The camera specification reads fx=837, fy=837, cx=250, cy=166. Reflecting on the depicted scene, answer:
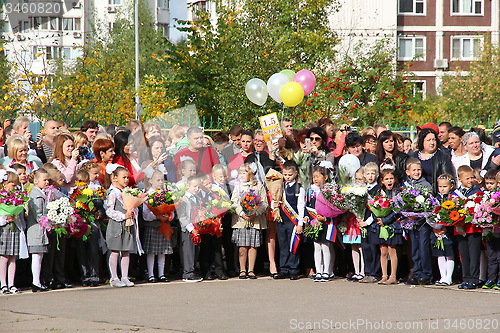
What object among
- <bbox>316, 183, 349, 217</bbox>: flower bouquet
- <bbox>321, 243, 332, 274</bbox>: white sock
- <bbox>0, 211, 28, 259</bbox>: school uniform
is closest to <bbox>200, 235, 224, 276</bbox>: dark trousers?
<bbox>321, 243, 332, 274</bbox>: white sock

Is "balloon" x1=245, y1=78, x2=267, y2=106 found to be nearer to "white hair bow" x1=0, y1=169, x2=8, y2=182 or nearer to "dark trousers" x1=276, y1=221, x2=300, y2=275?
"dark trousers" x1=276, y1=221, x2=300, y2=275

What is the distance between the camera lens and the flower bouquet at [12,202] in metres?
10.3

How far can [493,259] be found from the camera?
34.3 feet

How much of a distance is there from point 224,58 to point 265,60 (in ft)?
3.99

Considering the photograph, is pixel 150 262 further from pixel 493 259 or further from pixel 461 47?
pixel 461 47

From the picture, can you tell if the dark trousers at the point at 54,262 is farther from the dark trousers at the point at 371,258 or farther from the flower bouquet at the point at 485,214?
the flower bouquet at the point at 485,214

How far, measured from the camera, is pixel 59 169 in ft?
36.9

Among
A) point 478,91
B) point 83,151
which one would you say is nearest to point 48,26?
point 478,91

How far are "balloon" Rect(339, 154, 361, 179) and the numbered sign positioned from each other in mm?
1102

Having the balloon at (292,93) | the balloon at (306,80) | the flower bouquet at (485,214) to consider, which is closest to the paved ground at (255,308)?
the flower bouquet at (485,214)

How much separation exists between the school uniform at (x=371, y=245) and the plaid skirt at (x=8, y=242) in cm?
449

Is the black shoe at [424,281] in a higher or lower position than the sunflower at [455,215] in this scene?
lower

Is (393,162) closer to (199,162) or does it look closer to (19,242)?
(199,162)

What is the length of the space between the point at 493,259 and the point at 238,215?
3446 mm
